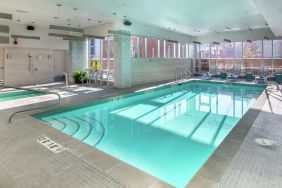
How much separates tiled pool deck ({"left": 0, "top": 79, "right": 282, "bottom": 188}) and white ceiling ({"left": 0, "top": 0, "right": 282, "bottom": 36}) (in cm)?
436

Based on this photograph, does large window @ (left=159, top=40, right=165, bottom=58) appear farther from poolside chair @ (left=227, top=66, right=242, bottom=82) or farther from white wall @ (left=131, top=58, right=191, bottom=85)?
poolside chair @ (left=227, top=66, right=242, bottom=82)

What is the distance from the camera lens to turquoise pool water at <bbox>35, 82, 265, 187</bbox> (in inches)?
134

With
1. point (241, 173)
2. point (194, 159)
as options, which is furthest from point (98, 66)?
point (241, 173)

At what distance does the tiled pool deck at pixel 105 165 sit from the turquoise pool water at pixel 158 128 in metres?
0.57

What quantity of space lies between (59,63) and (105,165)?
447 inches

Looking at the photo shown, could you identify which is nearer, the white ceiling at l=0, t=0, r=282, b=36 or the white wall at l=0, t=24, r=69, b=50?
the white ceiling at l=0, t=0, r=282, b=36

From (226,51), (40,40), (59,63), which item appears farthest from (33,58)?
(226,51)

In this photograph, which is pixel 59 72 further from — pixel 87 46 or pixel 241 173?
pixel 241 173

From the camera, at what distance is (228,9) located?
7.49 m

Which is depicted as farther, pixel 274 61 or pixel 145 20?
pixel 274 61

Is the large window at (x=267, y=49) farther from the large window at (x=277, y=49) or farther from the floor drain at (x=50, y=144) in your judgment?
the floor drain at (x=50, y=144)

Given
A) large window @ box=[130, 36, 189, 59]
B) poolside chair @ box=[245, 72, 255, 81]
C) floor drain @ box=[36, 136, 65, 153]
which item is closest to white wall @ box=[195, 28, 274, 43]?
large window @ box=[130, 36, 189, 59]

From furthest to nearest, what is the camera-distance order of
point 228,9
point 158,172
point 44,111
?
point 228,9, point 44,111, point 158,172

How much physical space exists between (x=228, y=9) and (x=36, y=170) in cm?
778
